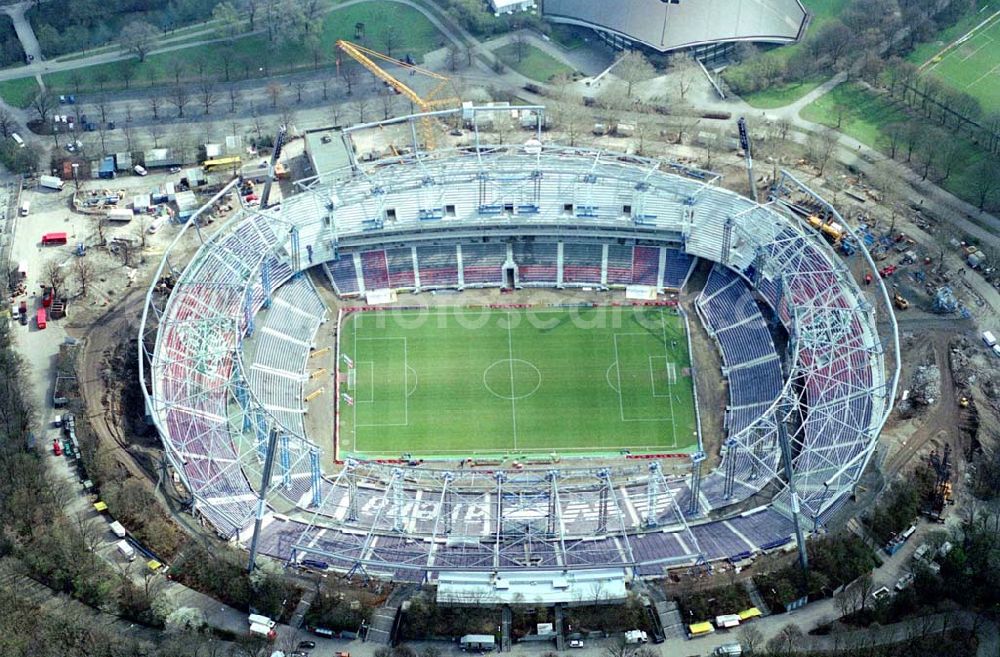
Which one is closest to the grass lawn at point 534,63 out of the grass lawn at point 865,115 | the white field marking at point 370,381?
the grass lawn at point 865,115

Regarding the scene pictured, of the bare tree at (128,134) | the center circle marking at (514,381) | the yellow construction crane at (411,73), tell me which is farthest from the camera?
the yellow construction crane at (411,73)

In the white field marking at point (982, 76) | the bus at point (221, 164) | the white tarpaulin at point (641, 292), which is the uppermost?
the white field marking at point (982, 76)

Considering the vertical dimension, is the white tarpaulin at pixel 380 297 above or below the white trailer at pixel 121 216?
below

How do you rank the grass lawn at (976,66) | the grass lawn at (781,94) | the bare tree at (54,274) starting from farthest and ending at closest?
the grass lawn at (781,94) < the grass lawn at (976,66) < the bare tree at (54,274)

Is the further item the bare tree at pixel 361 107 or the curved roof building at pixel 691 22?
the curved roof building at pixel 691 22

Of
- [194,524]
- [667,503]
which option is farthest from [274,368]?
[667,503]

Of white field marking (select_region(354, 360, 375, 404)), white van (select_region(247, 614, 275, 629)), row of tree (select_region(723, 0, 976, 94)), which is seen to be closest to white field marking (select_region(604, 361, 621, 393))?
white field marking (select_region(354, 360, 375, 404))

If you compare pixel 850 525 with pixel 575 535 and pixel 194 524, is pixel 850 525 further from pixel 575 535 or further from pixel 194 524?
pixel 194 524

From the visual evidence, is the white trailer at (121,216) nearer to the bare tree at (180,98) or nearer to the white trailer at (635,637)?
the bare tree at (180,98)
